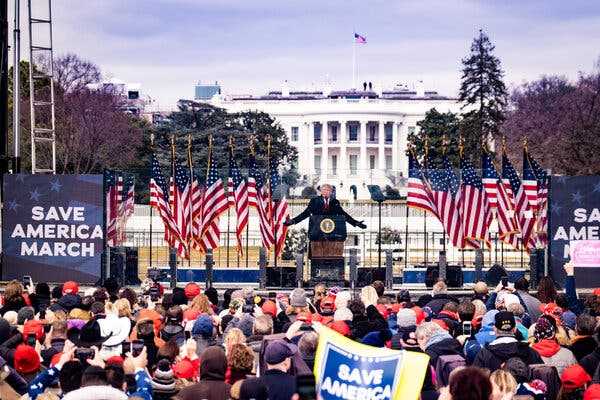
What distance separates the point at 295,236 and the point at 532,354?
3592 centimetres

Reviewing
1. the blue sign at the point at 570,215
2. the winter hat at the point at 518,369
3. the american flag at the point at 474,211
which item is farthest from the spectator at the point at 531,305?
the american flag at the point at 474,211

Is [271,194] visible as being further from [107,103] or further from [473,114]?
[473,114]

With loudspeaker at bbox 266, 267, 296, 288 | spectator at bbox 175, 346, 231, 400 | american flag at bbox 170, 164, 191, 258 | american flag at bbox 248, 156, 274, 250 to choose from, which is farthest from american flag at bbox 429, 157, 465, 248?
spectator at bbox 175, 346, 231, 400

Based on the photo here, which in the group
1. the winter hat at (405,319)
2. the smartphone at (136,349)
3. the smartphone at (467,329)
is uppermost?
the winter hat at (405,319)

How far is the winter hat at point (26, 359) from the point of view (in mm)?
12992

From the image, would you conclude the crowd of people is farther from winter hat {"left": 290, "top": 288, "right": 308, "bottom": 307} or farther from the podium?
the podium

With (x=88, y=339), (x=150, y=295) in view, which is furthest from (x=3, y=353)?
(x=150, y=295)

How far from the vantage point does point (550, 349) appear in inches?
539

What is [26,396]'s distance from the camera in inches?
472

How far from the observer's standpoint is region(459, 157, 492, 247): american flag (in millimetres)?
34250

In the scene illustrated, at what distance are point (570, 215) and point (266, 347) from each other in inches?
793

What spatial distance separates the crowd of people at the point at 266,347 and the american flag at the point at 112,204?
521 inches

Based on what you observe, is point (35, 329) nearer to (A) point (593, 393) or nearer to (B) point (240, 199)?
(A) point (593, 393)

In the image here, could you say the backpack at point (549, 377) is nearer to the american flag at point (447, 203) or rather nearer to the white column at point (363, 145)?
the american flag at point (447, 203)
